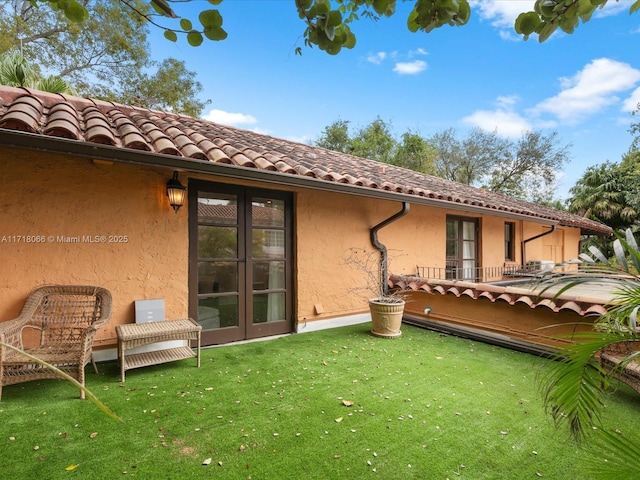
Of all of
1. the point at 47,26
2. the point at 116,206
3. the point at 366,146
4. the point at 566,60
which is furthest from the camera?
the point at 366,146

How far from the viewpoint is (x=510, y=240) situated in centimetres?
1017

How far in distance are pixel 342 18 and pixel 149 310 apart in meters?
4.13

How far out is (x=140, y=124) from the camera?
178 inches

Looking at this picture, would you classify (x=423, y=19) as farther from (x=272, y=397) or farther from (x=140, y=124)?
(x=140, y=124)

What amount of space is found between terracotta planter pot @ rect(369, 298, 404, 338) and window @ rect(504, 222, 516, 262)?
253 inches

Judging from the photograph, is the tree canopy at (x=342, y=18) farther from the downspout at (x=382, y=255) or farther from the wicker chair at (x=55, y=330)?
the downspout at (x=382, y=255)

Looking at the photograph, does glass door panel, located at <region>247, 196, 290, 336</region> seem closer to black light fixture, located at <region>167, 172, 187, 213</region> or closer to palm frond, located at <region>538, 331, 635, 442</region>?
black light fixture, located at <region>167, 172, 187, 213</region>

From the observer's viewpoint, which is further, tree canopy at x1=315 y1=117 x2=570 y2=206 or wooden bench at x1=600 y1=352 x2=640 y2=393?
tree canopy at x1=315 y1=117 x2=570 y2=206

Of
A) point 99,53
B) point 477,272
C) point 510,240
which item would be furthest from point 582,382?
point 99,53

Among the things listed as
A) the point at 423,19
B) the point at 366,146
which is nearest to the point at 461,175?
the point at 366,146

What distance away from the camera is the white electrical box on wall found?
427 cm

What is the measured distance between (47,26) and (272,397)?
16121mm

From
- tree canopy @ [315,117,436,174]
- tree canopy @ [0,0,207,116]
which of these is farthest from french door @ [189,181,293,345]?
tree canopy @ [315,117,436,174]

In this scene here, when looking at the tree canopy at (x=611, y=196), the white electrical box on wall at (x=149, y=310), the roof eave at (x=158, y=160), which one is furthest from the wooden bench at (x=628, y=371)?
the tree canopy at (x=611, y=196)
